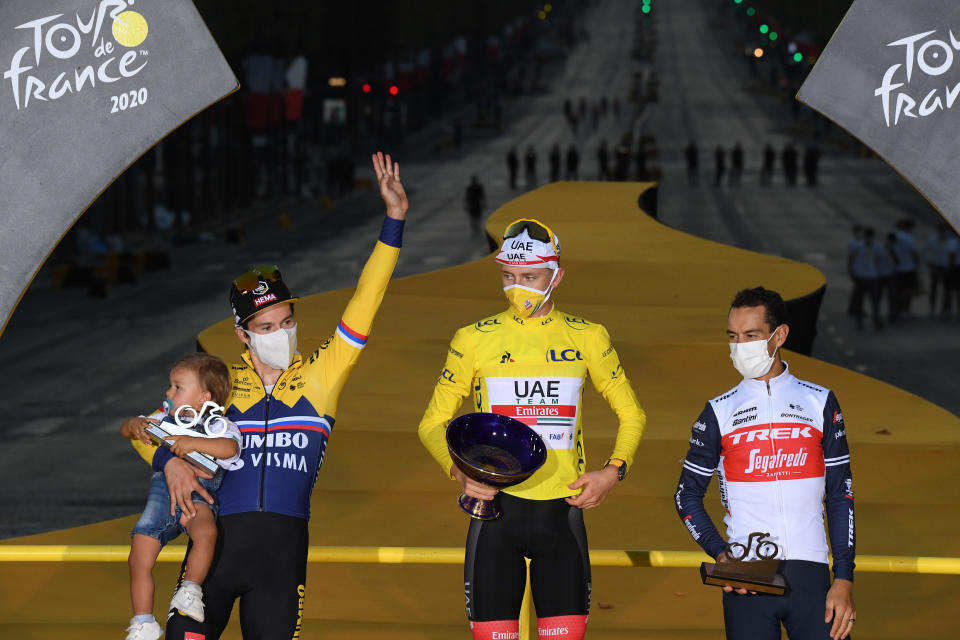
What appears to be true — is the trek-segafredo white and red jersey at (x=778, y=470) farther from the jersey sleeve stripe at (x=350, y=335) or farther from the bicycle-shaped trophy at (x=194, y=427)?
the bicycle-shaped trophy at (x=194, y=427)

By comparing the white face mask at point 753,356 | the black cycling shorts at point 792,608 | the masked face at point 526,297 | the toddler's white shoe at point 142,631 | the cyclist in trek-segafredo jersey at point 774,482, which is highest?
the masked face at point 526,297

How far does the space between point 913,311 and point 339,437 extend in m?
20.5

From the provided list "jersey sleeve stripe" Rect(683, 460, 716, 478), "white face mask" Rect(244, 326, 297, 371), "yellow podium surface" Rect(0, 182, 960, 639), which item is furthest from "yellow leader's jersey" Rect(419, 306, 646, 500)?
"white face mask" Rect(244, 326, 297, 371)

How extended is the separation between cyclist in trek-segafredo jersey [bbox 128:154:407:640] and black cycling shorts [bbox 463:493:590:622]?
72cm

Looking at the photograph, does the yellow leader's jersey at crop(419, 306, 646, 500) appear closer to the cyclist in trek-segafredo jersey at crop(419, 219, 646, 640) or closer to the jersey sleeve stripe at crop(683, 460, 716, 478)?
the cyclist in trek-segafredo jersey at crop(419, 219, 646, 640)

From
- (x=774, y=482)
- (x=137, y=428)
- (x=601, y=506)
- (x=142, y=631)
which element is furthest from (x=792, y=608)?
(x=601, y=506)

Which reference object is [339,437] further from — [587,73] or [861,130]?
[587,73]

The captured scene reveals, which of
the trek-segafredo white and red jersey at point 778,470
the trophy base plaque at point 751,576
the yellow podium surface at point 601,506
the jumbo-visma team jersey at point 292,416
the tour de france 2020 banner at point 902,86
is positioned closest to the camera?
the trophy base plaque at point 751,576

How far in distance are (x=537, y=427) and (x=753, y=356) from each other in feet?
3.27

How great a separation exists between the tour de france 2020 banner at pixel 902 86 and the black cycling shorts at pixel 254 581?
2992 mm

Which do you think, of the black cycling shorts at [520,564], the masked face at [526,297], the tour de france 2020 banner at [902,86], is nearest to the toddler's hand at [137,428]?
the black cycling shorts at [520,564]

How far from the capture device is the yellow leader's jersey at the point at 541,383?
5.63 m

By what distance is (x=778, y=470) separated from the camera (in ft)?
16.7

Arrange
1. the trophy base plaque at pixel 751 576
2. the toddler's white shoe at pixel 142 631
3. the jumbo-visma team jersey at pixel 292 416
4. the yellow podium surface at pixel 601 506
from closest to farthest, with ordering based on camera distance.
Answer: the trophy base plaque at pixel 751 576 < the toddler's white shoe at pixel 142 631 < the jumbo-visma team jersey at pixel 292 416 < the yellow podium surface at pixel 601 506
